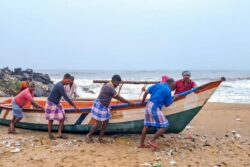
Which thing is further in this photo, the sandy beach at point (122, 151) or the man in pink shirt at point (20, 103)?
the man in pink shirt at point (20, 103)

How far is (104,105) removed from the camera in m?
7.37

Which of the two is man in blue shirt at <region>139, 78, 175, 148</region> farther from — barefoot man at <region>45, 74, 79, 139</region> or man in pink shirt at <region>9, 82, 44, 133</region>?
man in pink shirt at <region>9, 82, 44, 133</region>

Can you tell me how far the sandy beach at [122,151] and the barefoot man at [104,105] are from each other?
1.09 feet

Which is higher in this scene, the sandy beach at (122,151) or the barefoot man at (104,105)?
the barefoot man at (104,105)

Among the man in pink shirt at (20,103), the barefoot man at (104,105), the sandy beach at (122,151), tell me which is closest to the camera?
the sandy beach at (122,151)

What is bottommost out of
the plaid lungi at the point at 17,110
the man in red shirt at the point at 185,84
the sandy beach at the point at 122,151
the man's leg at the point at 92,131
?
the sandy beach at the point at 122,151

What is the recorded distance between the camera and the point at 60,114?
7883 mm

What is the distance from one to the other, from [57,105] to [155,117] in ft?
7.87

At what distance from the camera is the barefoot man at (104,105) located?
7.24m

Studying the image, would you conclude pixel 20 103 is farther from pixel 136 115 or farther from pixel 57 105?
pixel 136 115

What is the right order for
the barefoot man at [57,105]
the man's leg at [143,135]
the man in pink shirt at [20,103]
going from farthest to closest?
the man in pink shirt at [20,103]
the barefoot man at [57,105]
the man's leg at [143,135]

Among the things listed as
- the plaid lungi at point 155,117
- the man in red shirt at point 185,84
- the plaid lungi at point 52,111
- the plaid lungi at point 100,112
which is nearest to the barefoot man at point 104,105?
the plaid lungi at point 100,112

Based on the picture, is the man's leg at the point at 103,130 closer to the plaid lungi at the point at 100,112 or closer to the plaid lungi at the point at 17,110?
the plaid lungi at the point at 100,112

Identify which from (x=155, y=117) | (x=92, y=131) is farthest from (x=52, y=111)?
(x=155, y=117)
